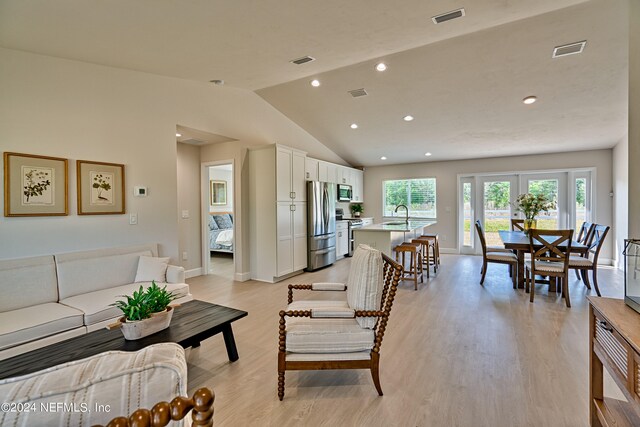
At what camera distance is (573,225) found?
6367mm

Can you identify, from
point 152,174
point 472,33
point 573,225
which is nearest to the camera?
point 472,33

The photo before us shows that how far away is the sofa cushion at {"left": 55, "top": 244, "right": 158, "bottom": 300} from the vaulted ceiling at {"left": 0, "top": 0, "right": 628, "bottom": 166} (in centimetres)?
200

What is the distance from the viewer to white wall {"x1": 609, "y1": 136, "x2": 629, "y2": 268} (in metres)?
5.20

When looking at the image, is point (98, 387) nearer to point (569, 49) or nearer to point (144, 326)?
point (144, 326)

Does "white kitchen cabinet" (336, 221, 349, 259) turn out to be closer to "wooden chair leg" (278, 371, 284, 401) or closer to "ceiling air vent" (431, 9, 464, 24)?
"ceiling air vent" (431, 9, 464, 24)

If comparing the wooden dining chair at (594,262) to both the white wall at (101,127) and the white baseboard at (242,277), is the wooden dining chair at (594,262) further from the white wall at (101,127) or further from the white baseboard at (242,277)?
the white wall at (101,127)

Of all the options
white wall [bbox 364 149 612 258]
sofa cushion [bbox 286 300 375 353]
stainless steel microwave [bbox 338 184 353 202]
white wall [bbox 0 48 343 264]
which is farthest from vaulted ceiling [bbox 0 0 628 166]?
sofa cushion [bbox 286 300 375 353]

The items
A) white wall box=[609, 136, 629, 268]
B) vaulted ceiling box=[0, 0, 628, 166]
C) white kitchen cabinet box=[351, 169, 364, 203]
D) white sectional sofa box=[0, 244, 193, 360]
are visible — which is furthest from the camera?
white kitchen cabinet box=[351, 169, 364, 203]

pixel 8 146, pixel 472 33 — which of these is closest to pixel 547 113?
pixel 472 33

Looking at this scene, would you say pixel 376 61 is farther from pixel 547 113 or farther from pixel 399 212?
pixel 399 212

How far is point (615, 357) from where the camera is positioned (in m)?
1.33

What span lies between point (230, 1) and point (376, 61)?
7.45ft

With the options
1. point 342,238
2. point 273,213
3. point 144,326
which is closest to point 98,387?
point 144,326

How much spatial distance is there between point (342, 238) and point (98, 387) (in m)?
6.49
